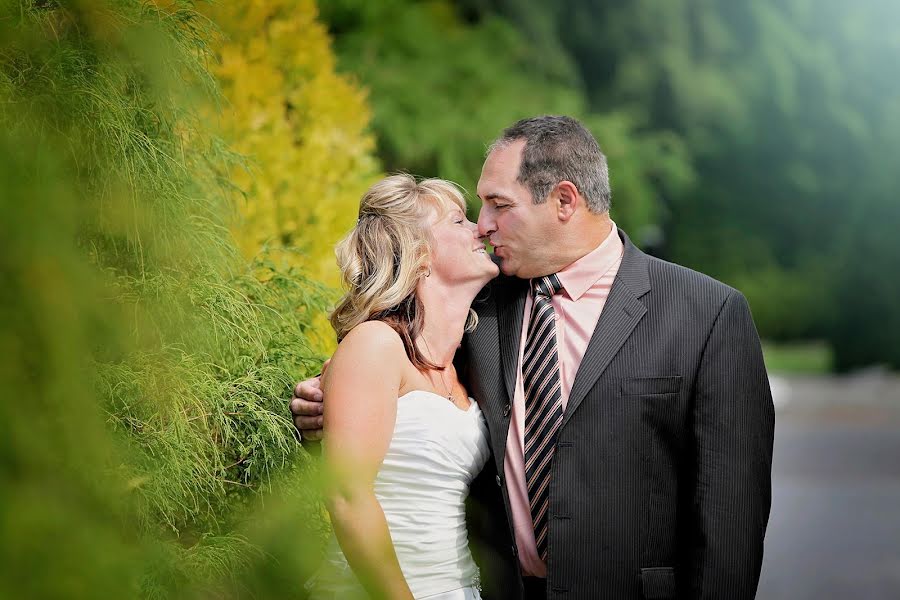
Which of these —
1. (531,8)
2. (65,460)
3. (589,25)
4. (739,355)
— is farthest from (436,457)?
(589,25)

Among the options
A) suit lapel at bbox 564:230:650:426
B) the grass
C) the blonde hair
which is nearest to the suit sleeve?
suit lapel at bbox 564:230:650:426

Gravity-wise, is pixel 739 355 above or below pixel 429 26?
below

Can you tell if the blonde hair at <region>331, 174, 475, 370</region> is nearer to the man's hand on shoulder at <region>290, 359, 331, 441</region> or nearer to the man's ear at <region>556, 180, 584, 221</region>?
the man's hand on shoulder at <region>290, 359, 331, 441</region>

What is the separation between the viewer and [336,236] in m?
4.82

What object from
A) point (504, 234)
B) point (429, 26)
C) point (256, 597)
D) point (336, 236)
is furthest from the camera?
point (429, 26)

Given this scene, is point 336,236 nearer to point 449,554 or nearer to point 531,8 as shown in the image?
point 449,554

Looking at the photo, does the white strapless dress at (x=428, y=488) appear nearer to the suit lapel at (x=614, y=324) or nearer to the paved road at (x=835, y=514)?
the suit lapel at (x=614, y=324)

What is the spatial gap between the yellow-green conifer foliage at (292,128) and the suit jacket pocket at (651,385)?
215cm

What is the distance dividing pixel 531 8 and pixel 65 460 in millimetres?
10230

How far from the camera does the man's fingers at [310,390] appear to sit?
2.48 m

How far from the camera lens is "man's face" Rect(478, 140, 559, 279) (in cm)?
254

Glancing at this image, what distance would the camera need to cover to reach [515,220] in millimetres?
2543

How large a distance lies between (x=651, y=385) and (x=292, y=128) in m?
3.42

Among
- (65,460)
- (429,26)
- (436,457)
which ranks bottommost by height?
(436,457)
